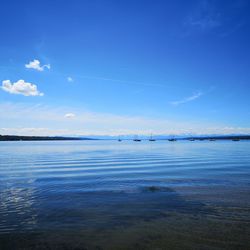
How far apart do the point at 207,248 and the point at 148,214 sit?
4035 mm

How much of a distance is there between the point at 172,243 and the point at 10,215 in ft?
25.3

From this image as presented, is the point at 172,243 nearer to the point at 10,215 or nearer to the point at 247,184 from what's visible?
the point at 10,215

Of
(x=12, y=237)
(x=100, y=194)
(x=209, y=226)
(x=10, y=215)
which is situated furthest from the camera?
(x=100, y=194)

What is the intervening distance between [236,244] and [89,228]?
5.61 m

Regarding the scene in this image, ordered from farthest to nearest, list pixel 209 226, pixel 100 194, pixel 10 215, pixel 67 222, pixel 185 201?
1. pixel 100 194
2. pixel 185 201
3. pixel 10 215
4. pixel 67 222
5. pixel 209 226

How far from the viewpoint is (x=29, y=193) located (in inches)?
633

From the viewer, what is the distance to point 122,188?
17.8 meters

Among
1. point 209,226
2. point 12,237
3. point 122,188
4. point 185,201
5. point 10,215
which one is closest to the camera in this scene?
point 12,237

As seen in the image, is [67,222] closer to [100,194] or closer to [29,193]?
[100,194]

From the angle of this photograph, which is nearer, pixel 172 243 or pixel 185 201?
pixel 172 243

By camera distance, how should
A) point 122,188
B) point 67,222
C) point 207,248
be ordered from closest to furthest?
point 207,248, point 67,222, point 122,188

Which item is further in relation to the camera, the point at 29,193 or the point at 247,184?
the point at 247,184

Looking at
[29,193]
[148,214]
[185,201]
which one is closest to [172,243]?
[148,214]

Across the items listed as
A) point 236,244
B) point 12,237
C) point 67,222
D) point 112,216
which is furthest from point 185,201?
point 12,237
